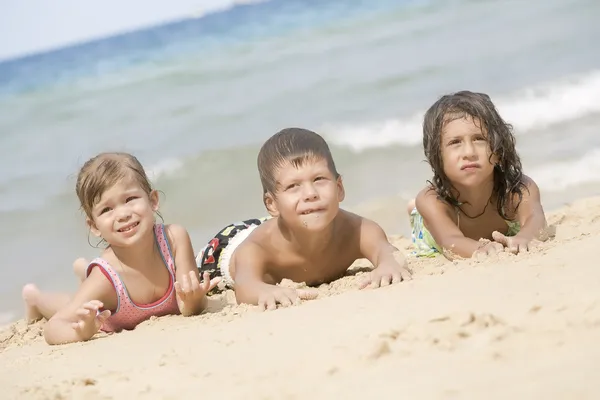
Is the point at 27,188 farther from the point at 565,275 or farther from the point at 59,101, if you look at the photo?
the point at 565,275

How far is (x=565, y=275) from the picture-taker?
2.89 metres

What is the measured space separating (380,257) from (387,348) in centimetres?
171

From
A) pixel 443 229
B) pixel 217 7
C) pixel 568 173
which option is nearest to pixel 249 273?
pixel 443 229

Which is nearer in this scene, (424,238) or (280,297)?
(280,297)

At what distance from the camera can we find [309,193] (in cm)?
400

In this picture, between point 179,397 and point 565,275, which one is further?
point 565,275

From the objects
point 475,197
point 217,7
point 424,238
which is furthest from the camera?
point 217,7

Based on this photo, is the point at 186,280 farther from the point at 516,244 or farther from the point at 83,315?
the point at 516,244

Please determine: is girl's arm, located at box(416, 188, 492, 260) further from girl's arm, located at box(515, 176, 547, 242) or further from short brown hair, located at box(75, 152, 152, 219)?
short brown hair, located at box(75, 152, 152, 219)

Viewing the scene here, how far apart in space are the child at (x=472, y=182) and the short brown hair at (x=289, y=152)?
0.67m

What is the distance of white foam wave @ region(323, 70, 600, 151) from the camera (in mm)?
7969

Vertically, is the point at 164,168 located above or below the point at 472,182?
above

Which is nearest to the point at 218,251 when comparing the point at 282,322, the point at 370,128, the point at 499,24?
the point at 282,322

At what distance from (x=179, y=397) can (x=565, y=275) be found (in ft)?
4.58
